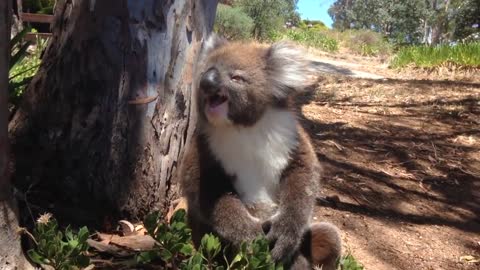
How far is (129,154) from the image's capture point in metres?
2.75

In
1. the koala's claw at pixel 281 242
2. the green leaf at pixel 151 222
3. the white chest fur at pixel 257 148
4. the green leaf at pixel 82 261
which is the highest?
the white chest fur at pixel 257 148

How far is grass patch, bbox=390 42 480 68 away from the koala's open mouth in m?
8.03

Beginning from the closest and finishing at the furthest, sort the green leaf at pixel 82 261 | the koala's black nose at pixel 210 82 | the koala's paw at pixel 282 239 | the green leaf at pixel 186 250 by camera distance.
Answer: the green leaf at pixel 82 261 < the green leaf at pixel 186 250 < the koala's black nose at pixel 210 82 < the koala's paw at pixel 282 239

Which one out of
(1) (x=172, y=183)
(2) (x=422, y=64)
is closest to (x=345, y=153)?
(1) (x=172, y=183)

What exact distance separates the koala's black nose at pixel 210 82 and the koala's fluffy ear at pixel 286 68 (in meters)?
0.32

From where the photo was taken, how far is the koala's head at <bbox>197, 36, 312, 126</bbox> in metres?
2.46

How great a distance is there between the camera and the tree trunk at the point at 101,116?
8.93 ft

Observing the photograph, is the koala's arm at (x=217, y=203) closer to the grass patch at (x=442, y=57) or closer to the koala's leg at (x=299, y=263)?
the koala's leg at (x=299, y=263)

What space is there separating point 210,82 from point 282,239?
2.75 ft

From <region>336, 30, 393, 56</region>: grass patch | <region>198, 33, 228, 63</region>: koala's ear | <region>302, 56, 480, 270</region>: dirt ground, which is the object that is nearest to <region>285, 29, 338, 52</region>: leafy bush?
<region>336, 30, 393, 56</region>: grass patch

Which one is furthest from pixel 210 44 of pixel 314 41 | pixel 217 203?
pixel 314 41

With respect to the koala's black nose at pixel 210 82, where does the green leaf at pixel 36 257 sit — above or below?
below

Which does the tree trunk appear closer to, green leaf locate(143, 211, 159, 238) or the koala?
the koala

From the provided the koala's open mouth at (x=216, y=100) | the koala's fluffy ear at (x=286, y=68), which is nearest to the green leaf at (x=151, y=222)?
the koala's open mouth at (x=216, y=100)
